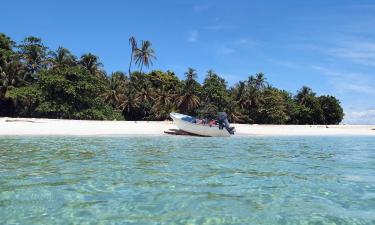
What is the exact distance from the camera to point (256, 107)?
62062 millimetres

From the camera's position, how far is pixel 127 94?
55.7 meters

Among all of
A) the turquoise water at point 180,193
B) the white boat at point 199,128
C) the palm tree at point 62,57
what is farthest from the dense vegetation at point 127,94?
the turquoise water at point 180,193

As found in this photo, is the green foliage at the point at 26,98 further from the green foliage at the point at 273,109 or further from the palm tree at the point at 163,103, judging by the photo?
Result: the green foliage at the point at 273,109

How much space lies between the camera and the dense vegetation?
41.0 meters

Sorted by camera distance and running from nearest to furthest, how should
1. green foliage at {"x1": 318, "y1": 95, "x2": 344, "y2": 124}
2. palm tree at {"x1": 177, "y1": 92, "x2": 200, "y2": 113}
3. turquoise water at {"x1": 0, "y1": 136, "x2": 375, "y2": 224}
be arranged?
turquoise water at {"x1": 0, "y1": 136, "x2": 375, "y2": 224}
palm tree at {"x1": 177, "y1": 92, "x2": 200, "y2": 113}
green foliage at {"x1": 318, "y1": 95, "x2": 344, "y2": 124}

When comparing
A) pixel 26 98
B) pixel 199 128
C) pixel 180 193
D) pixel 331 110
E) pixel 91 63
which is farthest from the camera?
Result: pixel 331 110

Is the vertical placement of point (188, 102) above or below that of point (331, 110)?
below

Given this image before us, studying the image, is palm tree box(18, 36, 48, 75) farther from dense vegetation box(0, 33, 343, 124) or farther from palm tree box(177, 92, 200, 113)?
palm tree box(177, 92, 200, 113)

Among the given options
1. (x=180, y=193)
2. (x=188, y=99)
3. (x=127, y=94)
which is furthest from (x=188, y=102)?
(x=180, y=193)

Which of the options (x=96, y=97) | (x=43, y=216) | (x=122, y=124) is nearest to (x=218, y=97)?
(x=96, y=97)

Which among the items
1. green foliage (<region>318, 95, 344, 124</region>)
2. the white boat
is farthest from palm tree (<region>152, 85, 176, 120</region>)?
green foliage (<region>318, 95, 344, 124</region>)

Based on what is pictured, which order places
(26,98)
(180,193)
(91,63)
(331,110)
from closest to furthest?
1. (180,193)
2. (26,98)
3. (91,63)
4. (331,110)

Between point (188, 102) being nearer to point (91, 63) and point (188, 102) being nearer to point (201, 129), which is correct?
point (91, 63)

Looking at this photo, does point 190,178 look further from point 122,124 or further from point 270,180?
point 122,124
